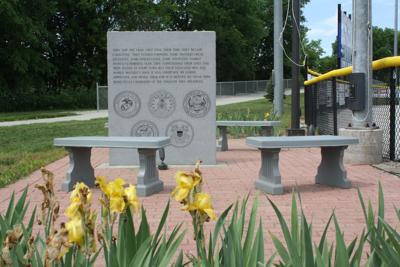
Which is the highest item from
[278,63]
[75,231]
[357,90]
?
[278,63]

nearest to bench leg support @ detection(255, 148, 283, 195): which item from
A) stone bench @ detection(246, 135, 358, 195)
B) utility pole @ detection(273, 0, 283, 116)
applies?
stone bench @ detection(246, 135, 358, 195)

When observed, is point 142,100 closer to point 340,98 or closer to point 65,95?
point 340,98

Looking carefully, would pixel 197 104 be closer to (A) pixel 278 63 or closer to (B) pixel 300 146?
(B) pixel 300 146

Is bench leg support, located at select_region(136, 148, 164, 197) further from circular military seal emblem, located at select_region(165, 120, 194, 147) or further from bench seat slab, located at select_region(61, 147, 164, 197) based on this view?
circular military seal emblem, located at select_region(165, 120, 194, 147)

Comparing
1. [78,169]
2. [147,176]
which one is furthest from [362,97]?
[78,169]

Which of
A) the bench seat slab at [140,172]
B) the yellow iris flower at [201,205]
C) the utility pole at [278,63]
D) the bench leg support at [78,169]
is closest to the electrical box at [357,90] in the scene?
the bench seat slab at [140,172]

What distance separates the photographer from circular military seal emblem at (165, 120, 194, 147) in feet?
A: 31.1

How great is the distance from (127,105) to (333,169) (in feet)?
12.4

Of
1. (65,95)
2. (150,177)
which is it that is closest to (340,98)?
(150,177)

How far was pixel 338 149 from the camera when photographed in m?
7.05

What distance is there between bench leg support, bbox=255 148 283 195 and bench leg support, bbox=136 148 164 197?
4.04 ft

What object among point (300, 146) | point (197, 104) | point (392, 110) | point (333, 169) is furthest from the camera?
point (197, 104)

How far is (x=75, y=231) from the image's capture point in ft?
5.87

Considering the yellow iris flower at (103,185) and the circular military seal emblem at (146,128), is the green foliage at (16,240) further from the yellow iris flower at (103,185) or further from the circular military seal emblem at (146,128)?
the circular military seal emblem at (146,128)
